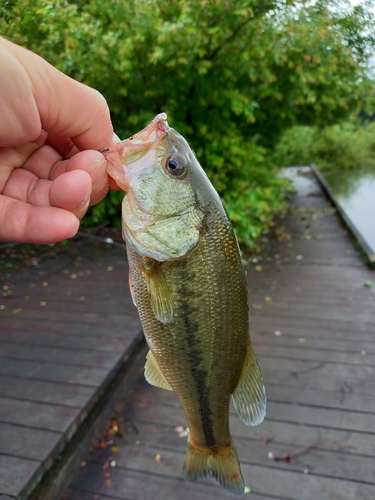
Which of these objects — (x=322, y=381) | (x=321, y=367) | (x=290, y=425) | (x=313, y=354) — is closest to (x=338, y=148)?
(x=313, y=354)

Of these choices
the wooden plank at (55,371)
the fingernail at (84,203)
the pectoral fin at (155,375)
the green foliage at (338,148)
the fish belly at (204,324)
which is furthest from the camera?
the green foliage at (338,148)

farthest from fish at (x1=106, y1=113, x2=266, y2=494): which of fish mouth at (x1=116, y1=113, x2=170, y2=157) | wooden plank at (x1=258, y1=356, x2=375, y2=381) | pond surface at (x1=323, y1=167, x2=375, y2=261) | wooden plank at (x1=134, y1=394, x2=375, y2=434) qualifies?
pond surface at (x1=323, y1=167, x2=375, y2=261)

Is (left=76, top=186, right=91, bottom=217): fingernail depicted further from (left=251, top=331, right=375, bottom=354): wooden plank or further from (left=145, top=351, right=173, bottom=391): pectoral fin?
(left=251, top=331, right=375, bottom=354): wooden plank

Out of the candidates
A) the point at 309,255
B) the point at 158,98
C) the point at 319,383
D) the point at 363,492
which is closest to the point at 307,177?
the point at 309,255

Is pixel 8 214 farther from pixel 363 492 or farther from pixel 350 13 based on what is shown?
pixel 350 13

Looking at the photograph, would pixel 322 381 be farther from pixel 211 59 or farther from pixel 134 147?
pixel 211 59

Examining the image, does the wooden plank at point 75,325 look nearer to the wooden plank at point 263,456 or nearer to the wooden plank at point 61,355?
the wooden plank at point 61,355

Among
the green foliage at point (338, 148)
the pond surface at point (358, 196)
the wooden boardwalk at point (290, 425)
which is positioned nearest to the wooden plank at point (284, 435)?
the wooden boardwalk at point (290, 425)
